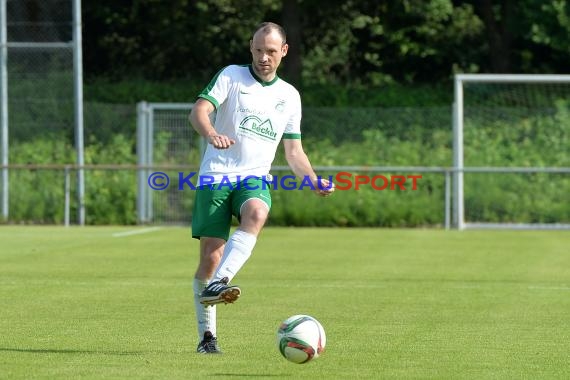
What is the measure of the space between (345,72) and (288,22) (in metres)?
5.31

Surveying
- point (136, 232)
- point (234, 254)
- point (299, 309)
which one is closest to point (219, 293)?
point (234, 254)

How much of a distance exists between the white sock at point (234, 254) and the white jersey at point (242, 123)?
0.43m

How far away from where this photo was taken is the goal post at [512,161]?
24.7 m

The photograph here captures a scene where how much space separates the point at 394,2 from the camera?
35281mm

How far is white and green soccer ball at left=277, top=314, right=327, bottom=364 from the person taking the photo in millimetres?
7777

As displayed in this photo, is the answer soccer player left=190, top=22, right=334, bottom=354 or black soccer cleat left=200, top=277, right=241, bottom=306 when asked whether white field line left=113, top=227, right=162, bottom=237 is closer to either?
soccer player left=190, top=22, right=334, bottom=354

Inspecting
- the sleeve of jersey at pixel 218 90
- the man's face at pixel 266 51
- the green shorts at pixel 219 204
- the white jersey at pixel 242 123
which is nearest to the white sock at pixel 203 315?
the green shorts at pixel 219 204

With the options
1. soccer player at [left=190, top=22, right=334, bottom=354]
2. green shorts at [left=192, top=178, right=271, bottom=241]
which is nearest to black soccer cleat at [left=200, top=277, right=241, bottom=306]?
soccer player at [left=190, top=22, right=334, bottom=354]

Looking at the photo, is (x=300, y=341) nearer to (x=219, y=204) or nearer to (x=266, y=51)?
(x=219, y=204)

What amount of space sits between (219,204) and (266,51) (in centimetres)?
99

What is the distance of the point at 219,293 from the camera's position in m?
7.78

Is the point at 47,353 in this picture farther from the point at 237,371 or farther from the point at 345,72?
the point at 345,72

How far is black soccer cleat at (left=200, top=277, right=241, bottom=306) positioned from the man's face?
138cm

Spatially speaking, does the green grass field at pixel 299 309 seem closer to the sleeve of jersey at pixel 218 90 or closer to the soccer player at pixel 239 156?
the soccer player at pixel 239 156
